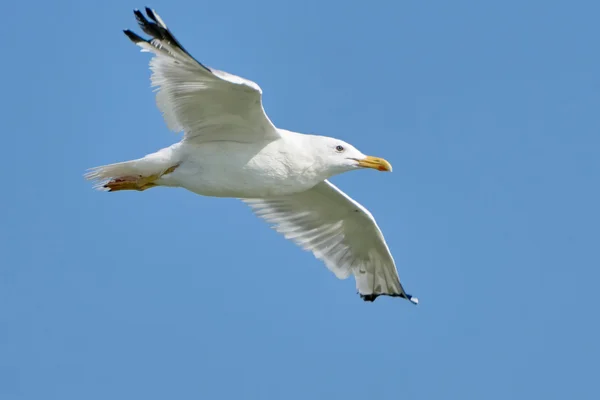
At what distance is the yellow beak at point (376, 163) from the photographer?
10.7m

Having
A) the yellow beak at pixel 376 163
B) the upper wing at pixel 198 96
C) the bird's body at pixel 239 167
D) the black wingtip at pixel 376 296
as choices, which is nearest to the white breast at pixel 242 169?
the bird's body at pixel 239 167

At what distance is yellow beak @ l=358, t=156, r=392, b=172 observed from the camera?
10688 mm

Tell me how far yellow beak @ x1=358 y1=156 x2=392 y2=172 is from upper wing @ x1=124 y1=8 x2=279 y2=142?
34.6 inches

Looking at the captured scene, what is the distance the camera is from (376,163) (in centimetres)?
1073

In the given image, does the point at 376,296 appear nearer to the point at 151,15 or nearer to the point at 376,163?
the point at 376,163

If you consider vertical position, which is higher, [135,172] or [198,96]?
[198,96]

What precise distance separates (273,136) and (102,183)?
166cm

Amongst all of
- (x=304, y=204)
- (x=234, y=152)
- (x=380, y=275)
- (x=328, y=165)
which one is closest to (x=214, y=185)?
(x=234, y=152)

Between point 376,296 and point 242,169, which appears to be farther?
point 376,296

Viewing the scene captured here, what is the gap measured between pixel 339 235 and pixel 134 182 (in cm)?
265

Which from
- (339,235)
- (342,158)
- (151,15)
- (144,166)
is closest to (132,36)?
(151,15)

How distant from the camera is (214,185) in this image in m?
10.4

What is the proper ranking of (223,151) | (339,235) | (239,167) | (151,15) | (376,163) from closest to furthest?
(151,15)
(239,167)
(223,151)
(376,163)
(339,235)

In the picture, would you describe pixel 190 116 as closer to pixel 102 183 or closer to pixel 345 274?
pixel 102 183
